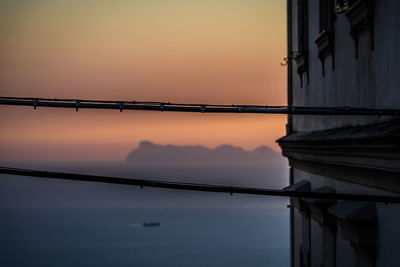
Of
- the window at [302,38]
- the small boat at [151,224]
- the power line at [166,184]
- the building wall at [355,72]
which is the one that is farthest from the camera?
the small boat at [151,224]

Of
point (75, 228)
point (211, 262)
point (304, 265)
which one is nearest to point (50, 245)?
point (75, 228)

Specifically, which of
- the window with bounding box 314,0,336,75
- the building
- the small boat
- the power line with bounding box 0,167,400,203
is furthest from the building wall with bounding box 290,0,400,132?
the small boat

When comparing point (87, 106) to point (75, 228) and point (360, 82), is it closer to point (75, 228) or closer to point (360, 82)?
point (360, 82)

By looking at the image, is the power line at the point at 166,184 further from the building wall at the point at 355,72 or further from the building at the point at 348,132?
the building wall at the point at 355,72

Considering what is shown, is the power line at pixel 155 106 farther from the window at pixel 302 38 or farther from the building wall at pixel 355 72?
the window at pixel 302 38

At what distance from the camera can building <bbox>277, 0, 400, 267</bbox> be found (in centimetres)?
766

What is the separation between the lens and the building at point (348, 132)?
7656 millimetres

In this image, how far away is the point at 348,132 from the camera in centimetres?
902

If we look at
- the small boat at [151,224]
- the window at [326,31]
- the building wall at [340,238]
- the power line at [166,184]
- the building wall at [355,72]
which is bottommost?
the small boat at [151,224]

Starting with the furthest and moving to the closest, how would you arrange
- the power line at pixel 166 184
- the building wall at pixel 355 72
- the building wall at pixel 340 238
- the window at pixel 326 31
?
the window at pixel 326 31 → the building wall at pixel 340 238 → the building wall at pixel 355 72 → the power line at pixel 166 184

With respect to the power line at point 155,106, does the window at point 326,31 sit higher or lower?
higher

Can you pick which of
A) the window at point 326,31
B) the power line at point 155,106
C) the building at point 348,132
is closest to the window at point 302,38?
the building at point 348,132

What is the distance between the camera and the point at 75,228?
7854 inches

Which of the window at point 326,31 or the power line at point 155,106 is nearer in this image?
the power line at point 155,106
